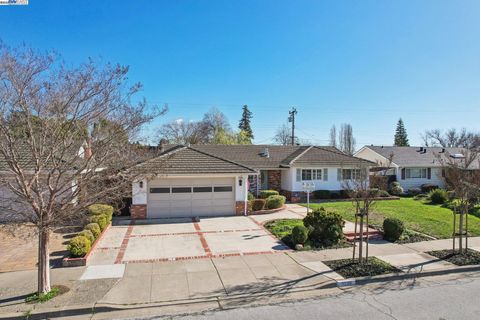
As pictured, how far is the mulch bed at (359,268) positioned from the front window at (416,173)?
23674 mm

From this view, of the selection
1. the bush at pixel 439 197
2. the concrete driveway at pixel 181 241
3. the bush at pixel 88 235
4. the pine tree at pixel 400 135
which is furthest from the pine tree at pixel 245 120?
the bush at pixel 88 235

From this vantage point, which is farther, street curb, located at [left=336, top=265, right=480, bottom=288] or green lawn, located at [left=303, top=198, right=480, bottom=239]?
green lawn, located at [left=303, top=198, right=480, bottom=239]

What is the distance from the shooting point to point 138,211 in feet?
56.6

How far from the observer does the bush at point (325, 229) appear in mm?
12250

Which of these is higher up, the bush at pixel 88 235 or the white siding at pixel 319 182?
the white siding at pixel 319 182

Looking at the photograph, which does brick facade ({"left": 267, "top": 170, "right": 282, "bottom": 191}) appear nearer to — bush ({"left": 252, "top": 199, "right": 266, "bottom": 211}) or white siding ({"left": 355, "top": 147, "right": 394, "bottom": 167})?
bush ({"left": 252, "top": 199, "right": 266, "bottom": 211})

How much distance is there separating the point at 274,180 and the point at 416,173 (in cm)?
1478

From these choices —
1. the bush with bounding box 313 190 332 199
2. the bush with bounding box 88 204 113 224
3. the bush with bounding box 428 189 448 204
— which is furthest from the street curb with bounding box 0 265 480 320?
the bush with bounding box 428 189 448 204

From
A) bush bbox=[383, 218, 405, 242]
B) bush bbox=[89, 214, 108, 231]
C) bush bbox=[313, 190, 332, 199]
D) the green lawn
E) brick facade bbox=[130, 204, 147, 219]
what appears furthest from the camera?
bush bbox=[313, 190, 332, 199]

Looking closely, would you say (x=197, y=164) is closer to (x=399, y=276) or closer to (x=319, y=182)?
(x=319, y=182)

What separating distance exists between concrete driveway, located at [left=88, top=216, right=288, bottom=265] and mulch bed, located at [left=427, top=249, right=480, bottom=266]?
519cm

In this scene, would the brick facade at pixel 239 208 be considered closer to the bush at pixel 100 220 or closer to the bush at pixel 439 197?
the bush at pixel 100 220

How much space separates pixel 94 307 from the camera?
700 centimetres

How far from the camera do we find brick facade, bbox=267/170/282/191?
26891mm
